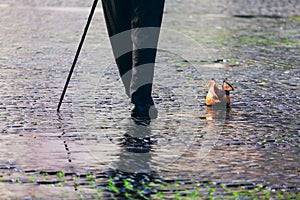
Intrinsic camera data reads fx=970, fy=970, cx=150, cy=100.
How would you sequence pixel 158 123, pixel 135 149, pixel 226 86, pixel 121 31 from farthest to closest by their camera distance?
pixel 226 86 < pixel 121 31 < pixel 158 123 < pixel 135 149

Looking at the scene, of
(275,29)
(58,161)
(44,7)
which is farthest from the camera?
(44,7)

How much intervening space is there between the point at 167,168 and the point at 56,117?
1.69 meters

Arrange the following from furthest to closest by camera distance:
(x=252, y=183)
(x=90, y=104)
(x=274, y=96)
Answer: (x=274, y=96), (x=90, y=104), (x=252, y=183)

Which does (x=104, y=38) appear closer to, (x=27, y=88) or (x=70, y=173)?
(x=27, y=88)

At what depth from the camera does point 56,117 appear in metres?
6.74

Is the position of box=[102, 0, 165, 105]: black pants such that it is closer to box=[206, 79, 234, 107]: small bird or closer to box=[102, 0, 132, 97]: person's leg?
box=[102, 0, 132, 97]: person's leg

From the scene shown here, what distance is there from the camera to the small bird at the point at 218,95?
24.1ft

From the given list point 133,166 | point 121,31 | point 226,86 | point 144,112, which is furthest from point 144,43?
point 133,166

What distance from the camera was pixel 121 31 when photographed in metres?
6.85

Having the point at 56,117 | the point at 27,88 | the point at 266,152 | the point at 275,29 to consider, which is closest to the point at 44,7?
the point at 275,29

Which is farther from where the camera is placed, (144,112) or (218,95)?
(218,95)

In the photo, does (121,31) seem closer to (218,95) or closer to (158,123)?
(158,123)

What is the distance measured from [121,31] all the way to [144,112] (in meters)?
0.61

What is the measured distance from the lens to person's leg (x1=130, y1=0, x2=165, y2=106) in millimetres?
6598
